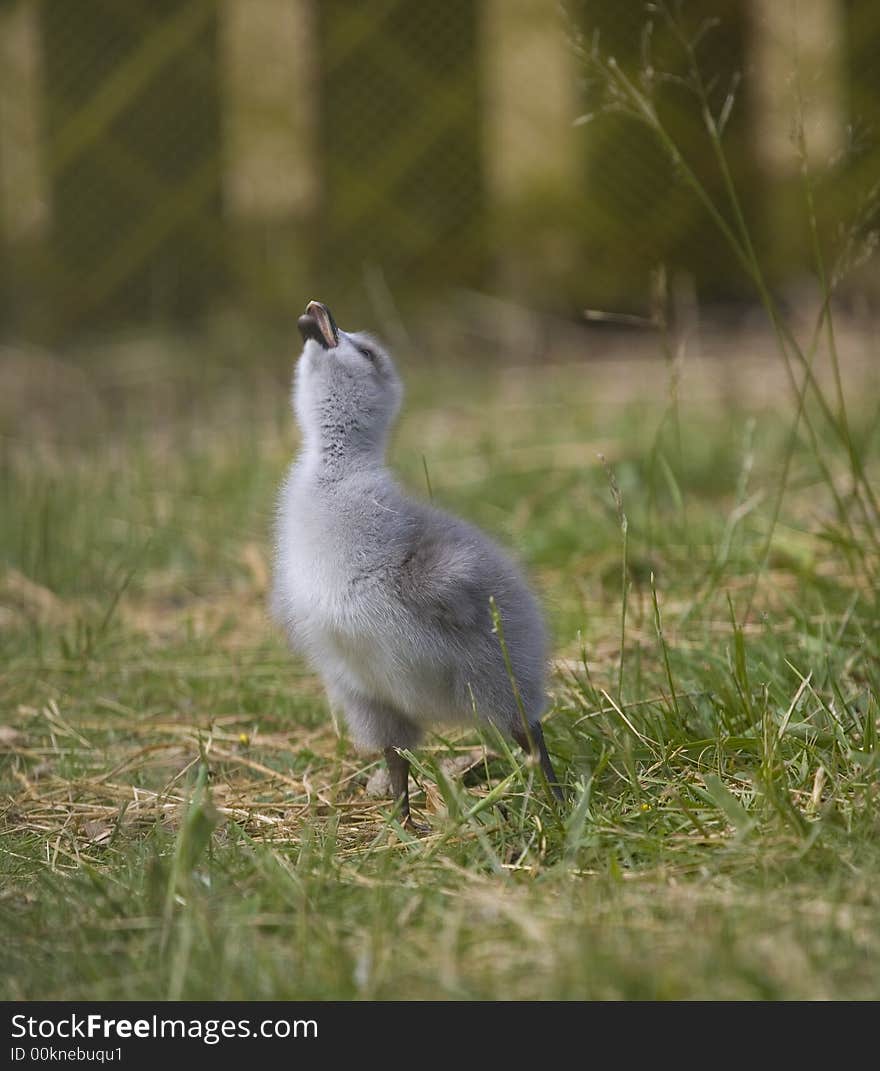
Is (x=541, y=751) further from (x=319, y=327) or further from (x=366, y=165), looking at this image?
(x=366, y=165)

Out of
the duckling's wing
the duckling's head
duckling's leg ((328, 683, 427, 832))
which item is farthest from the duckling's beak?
duckling's leg ((328, 683, 427, 832))

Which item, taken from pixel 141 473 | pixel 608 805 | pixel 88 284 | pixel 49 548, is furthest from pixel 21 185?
pixel 608 805

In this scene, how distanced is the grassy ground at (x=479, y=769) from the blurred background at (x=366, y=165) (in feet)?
13.7

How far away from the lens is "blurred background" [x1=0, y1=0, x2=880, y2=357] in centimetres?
923

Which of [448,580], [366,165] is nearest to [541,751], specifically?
[448,580]

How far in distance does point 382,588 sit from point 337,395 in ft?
1.33

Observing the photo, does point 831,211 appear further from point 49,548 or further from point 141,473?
point 49,548

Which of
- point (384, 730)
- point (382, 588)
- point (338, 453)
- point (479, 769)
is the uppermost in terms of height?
point (338, 453)

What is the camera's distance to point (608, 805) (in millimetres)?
2502

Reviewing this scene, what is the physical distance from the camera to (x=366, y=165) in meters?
9.49

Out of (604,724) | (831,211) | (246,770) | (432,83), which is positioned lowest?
(246,770)

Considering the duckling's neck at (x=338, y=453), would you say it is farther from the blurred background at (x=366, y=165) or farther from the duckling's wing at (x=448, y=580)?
the blurred background at (x=366, y=165)

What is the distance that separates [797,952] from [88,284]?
8.66m

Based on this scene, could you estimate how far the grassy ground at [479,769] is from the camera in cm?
196
